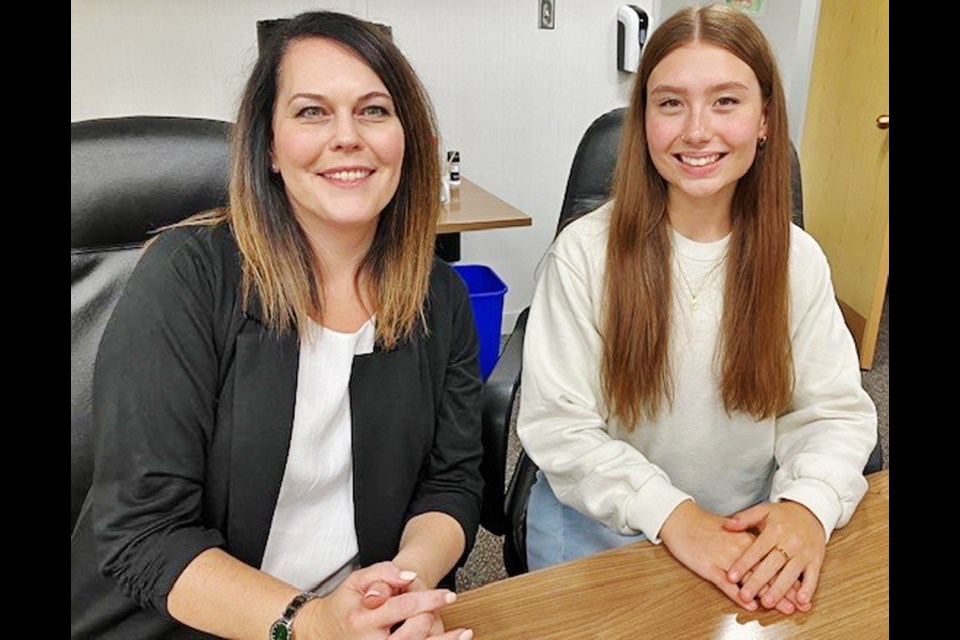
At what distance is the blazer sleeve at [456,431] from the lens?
3.72 feet

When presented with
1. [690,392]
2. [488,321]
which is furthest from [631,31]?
[690,392]

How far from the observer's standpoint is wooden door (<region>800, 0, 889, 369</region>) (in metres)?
3.06

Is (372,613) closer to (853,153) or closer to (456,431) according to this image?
(456,431)

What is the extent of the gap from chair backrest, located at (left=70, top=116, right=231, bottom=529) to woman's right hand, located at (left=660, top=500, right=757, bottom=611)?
0.78 meters

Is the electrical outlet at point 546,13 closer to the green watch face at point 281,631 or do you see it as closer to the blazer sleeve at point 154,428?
the blazer sleeve at point 154,428

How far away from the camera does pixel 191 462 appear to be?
3.18ft

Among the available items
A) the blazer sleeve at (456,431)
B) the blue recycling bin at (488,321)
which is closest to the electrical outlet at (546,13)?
the blue recycling bin at (488,321)

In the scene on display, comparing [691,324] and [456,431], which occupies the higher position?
[691,324]

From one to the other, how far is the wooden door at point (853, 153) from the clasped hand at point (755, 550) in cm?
240

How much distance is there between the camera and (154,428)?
942 mm

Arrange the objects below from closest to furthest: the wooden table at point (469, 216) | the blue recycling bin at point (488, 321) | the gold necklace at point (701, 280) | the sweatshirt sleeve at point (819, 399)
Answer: the sweatshirt sleeve at point (819, 399) < the gold necklace at point (701, 280) < the wooden table at point (469, 216) < the blue recycling bin at point (488, 321)

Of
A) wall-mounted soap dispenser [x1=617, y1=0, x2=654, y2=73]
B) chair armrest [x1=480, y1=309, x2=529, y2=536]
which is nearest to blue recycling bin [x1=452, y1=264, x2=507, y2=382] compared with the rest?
chair armrest [x1=480, y1=309, x2=529, y2=536]

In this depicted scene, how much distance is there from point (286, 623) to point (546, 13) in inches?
105
